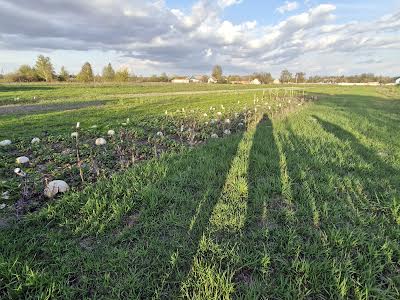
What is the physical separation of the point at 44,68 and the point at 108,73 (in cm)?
1721

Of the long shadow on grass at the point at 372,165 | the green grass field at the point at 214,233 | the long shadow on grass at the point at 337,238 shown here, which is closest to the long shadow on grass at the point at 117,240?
the green grass field at the point at 214,233

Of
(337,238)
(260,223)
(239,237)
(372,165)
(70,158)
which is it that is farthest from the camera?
(70,158)

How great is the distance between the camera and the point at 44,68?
63000 mm

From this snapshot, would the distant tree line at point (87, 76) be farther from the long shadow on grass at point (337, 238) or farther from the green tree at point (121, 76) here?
the long shadow on grass at point (337, 238)

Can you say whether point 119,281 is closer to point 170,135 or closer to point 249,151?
point 249,151

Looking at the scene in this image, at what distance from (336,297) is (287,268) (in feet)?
1.57

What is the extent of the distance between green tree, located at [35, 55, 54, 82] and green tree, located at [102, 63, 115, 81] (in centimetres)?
1450

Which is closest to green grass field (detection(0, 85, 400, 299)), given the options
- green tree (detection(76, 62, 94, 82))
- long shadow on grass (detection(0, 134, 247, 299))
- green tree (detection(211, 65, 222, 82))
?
long shadow on grass (detection(0, 134, 247, 299))

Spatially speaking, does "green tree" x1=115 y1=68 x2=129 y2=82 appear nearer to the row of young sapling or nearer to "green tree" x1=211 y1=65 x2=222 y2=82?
"green tree" x1=211 y1=65 x2=222 y2=82

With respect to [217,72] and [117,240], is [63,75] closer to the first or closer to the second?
[217,72]

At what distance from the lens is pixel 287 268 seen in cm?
274

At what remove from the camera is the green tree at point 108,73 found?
7556 cm

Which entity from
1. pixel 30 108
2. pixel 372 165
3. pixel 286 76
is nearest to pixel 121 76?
pixel 30 108

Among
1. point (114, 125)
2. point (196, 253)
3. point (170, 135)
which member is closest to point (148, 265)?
point (196, 253)
